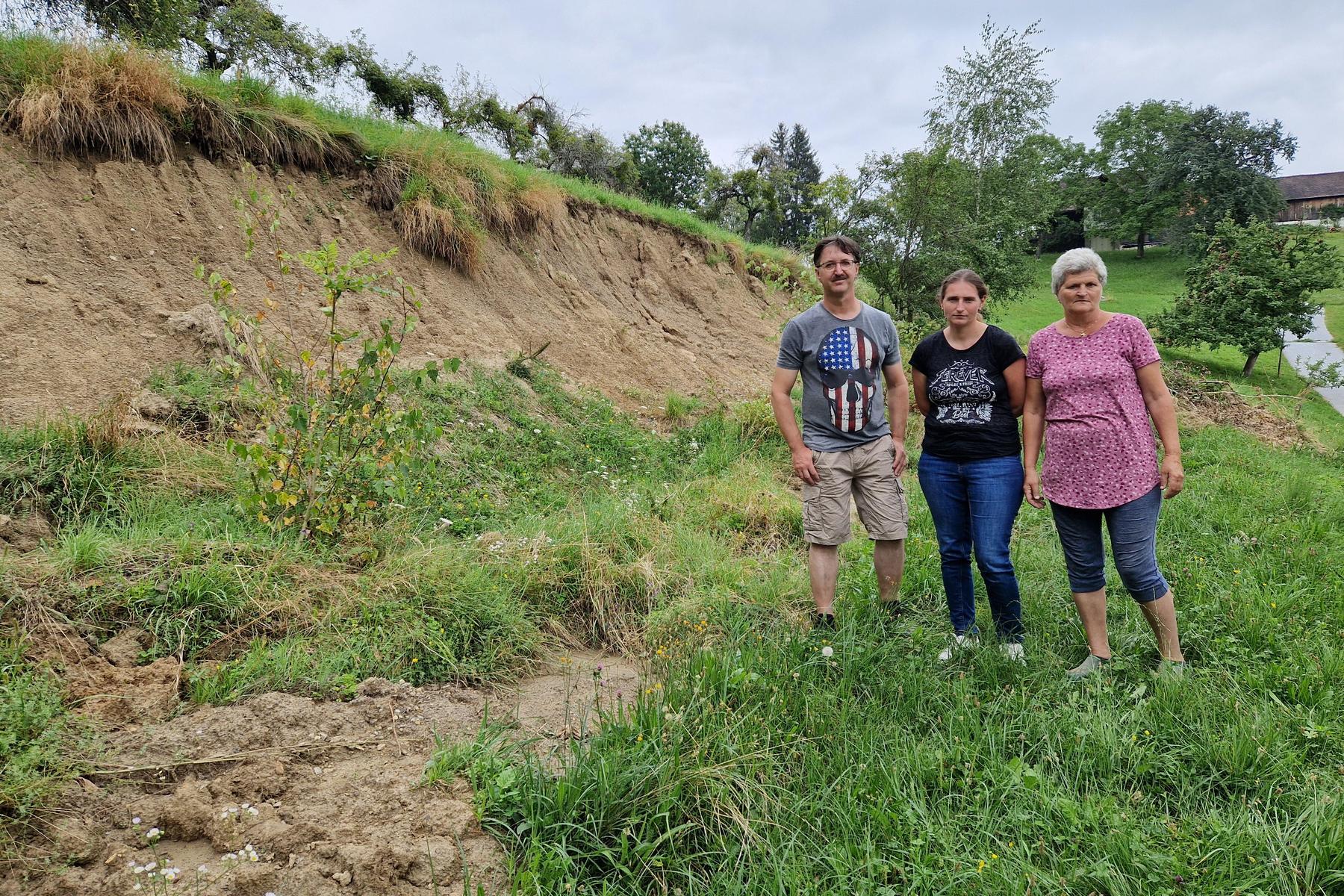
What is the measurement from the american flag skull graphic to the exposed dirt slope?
15.2 ft

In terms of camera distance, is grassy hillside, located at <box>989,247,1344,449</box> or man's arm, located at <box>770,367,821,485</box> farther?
grassy hillside, located at <box>989,247,1344,449</box>

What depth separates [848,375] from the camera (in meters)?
3.39

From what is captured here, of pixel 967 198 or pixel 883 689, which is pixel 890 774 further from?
pixel 967 198

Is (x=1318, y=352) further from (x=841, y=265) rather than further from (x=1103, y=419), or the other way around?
(x=841, y=265)

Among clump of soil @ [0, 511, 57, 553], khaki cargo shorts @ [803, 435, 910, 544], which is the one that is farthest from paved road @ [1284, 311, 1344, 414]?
clump of soil @ [0, 511, 57, 553]

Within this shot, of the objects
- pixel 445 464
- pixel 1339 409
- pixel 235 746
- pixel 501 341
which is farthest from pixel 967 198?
pixel 235 746

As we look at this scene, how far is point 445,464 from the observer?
208 inches

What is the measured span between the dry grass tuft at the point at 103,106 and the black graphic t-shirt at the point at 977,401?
696 cm

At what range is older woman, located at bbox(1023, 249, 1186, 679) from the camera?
2871 mm

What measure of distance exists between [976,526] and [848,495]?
61 centimetres

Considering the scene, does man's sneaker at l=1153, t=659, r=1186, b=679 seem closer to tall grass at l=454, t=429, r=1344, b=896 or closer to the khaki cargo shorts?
tall grass at l=454, t=429, r=1344, b=896

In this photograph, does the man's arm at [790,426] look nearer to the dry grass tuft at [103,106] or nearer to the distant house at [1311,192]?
the dry grass tuft at [103,106]

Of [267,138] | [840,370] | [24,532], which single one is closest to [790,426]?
[840,370]

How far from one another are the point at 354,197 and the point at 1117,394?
745cm
